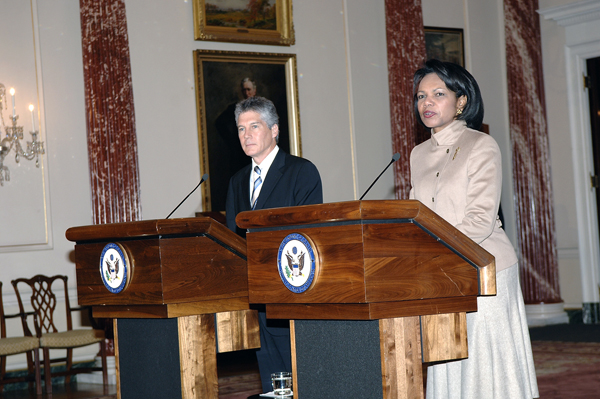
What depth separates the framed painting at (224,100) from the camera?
743 centimetres

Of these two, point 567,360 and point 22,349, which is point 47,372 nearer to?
point 22,349

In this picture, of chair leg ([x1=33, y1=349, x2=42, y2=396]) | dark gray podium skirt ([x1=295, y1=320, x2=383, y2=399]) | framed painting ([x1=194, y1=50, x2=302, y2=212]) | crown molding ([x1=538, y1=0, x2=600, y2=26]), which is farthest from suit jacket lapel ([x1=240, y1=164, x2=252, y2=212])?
crown molding ([x1=538, y1=0, x2=600, y2=26])

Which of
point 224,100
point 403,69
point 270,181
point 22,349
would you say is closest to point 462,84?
point 270,181

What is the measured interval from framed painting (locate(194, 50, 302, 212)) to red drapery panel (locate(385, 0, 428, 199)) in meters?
1.28

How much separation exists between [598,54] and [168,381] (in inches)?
299

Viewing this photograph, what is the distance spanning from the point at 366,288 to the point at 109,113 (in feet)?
17.3

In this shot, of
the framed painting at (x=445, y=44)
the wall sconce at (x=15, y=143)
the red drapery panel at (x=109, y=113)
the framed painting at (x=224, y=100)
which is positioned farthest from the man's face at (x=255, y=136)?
the framed painting at (x=445, y=44)

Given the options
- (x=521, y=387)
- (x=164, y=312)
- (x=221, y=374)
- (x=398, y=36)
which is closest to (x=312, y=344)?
(x=164, y=312)

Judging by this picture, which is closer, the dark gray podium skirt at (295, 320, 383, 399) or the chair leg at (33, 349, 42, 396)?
the dark gray podium skirt at (295, 320, 383, 399)

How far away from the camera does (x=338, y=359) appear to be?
2.15 m

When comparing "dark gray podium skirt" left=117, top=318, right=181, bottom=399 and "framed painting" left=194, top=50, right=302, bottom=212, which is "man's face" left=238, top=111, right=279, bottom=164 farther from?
"framed painting" left=194, top=50, right=302, bottom=212

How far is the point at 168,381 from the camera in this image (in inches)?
106

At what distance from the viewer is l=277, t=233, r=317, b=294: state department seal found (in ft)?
6.80

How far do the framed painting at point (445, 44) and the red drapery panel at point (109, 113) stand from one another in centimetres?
371
